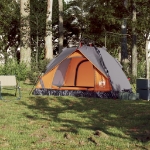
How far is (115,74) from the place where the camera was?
1352cm

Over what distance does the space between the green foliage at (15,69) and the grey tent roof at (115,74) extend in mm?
9737

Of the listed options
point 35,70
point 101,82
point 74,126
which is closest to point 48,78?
point 101,82

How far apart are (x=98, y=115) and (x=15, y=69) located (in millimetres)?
14634

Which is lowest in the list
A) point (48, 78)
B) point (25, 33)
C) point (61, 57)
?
point (48, 78)

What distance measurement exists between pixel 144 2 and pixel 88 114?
15.5 meters

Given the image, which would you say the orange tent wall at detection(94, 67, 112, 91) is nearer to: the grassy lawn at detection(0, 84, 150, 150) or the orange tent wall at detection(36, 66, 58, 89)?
the orange tent wall at detection(36, 66, 58, 89)

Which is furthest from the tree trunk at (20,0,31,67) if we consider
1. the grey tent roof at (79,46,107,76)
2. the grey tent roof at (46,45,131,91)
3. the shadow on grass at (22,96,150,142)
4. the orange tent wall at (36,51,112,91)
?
the shadow on grass at (22,96,150,142)

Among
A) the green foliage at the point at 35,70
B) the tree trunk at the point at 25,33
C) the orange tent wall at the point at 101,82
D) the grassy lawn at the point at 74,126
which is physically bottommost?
the grassy lawn at the point at 74,126

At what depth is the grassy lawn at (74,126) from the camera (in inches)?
231

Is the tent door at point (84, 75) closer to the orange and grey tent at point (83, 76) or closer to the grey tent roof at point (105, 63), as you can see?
the orange and grey tent at point (83, 76)

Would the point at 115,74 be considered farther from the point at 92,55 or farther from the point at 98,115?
the point at 98,115

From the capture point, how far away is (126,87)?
13727mm

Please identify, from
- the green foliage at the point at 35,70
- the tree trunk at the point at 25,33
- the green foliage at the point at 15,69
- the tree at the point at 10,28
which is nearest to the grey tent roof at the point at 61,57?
the green foliage at the point at 35,70

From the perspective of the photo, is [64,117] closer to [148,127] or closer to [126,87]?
[148,127]
